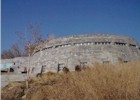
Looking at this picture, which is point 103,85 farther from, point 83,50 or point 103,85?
point 83,50

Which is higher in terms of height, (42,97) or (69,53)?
(69,53)

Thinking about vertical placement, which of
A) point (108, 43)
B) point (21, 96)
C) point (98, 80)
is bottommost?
point (21, 96)

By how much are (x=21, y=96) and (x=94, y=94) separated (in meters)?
6.11

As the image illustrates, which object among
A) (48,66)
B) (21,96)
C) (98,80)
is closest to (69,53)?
(48,66)

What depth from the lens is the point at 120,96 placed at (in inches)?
256

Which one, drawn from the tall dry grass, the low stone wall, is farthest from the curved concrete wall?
the tall dry grass

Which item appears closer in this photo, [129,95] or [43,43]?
[129,95]

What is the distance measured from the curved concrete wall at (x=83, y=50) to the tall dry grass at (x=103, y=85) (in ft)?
53.0

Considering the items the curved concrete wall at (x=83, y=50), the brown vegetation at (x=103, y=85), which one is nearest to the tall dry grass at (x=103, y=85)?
the brown vegetation at (x=103, y=85)

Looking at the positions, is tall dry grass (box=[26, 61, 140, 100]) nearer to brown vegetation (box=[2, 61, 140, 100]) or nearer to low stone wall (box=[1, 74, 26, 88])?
brown vegetation (box=[2, 61, 140, 100])

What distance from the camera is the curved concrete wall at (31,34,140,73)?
24391 mm

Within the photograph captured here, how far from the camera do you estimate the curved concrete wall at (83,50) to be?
2439cm

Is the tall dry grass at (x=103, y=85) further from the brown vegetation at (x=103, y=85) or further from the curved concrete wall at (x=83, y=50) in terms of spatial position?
the curved concrete wall at (x=83, y=50)

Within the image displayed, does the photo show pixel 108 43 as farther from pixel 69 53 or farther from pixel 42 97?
pixel 42 97
